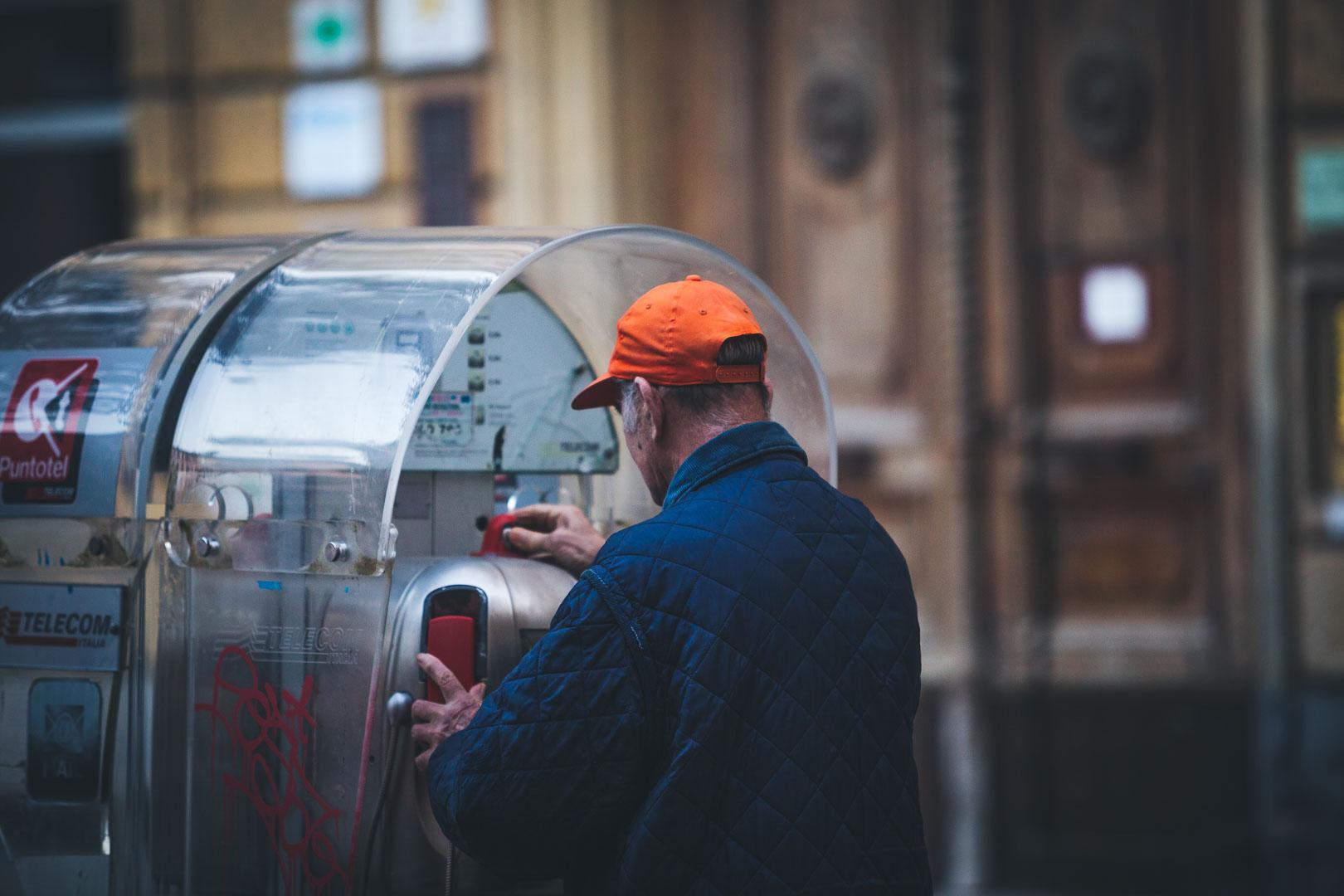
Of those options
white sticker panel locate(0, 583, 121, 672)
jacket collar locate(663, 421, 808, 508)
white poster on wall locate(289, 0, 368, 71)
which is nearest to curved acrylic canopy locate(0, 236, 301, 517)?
white sticker panel locate(0, 583, 121, 672)

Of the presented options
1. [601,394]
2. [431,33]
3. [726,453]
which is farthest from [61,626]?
[431,33]

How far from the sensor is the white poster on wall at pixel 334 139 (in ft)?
19.9

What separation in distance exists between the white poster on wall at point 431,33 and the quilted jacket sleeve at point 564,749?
4204 millimetres

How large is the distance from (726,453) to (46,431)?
3.96 feet

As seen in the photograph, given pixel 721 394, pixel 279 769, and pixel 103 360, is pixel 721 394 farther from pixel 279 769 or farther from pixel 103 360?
pixel 103 360

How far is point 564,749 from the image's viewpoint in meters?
2.02

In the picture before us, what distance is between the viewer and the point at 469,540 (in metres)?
2.86

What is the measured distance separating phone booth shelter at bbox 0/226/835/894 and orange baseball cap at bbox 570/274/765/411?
27 cm

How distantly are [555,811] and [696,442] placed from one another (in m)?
0.56

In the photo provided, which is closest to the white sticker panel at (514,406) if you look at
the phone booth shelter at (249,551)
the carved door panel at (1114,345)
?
the phone booth shelter at (249,551)

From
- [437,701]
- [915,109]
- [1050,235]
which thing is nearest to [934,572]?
[1050,235]

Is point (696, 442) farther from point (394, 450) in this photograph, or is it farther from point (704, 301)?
point (394, 450)

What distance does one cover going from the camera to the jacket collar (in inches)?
85.7

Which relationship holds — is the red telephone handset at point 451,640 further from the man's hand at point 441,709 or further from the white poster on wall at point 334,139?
the white poster on wall at point 334,139
